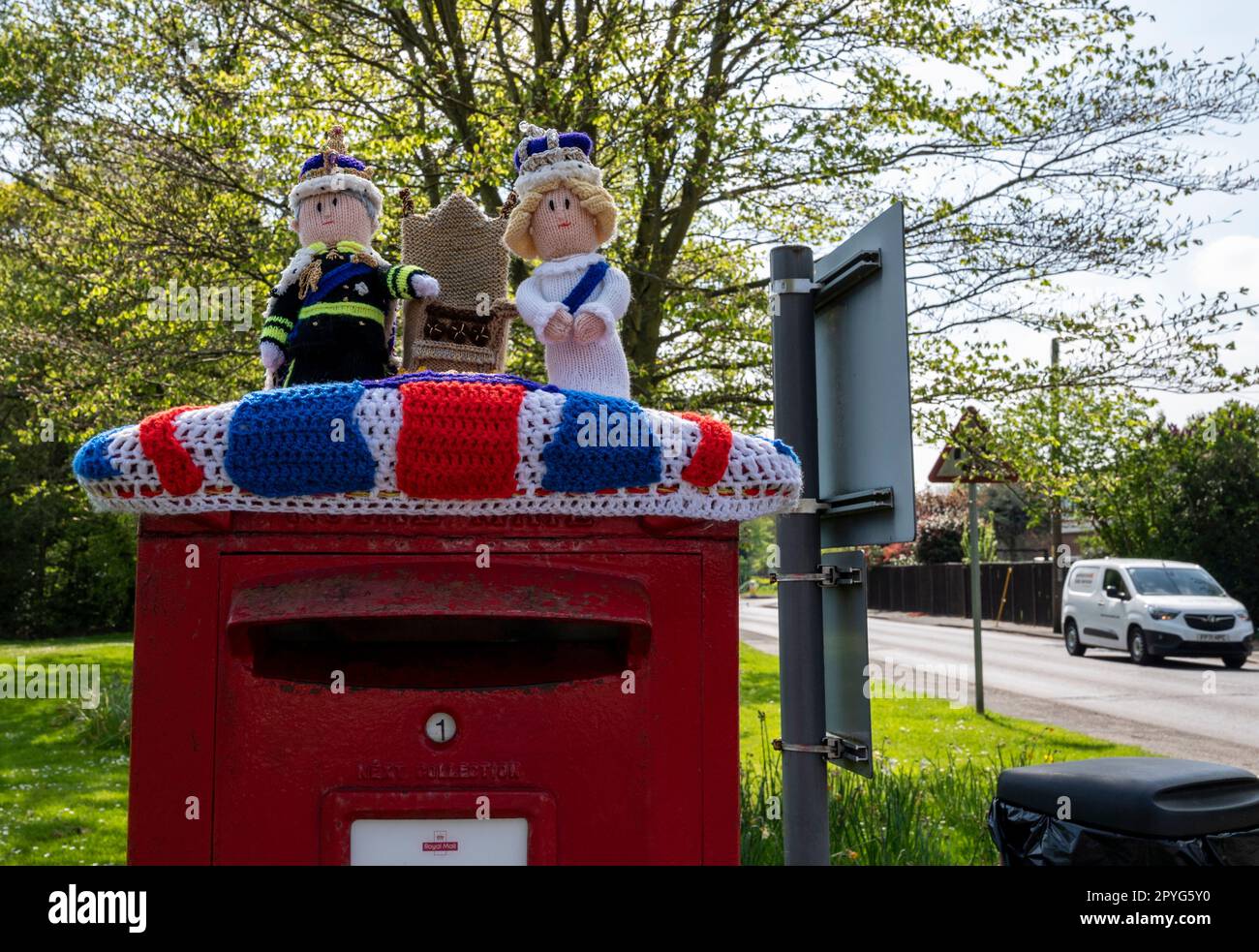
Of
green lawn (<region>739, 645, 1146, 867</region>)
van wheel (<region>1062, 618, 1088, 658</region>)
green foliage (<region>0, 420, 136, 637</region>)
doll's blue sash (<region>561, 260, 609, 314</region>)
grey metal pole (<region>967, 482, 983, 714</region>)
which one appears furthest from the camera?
green foliage (<region>0, 420, 136, 637</region>)

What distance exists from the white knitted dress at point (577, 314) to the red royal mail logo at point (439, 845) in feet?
3.20

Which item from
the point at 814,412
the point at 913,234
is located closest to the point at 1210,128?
the point at 913,234

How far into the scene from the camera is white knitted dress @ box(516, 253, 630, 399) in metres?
2.33

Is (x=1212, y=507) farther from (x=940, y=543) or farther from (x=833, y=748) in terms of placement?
(x=833, y=748)

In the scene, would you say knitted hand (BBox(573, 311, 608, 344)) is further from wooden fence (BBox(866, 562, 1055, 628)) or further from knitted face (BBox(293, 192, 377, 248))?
wooden fence (BBox(866, 562, 1055, 628))

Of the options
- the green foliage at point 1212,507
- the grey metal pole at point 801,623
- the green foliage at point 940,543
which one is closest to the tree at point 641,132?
the grey metal pole at point 801,623

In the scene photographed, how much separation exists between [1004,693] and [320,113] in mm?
9888

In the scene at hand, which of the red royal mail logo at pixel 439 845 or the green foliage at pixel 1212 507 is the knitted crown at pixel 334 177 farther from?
the green foliage at pixel 1212 507

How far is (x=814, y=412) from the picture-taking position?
2.60 meters

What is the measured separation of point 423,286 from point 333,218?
1.15 feet

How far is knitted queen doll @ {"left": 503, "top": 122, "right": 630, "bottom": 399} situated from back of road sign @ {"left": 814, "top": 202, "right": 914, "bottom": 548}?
0.51m

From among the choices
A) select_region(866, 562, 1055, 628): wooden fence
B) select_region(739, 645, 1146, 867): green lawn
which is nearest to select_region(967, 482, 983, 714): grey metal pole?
select_region(739, 645, 1146, 867): green lawn

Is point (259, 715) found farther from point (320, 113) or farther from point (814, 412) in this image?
point (320, 113)
